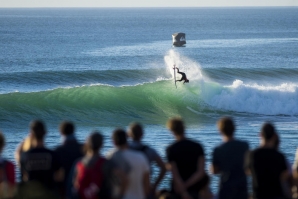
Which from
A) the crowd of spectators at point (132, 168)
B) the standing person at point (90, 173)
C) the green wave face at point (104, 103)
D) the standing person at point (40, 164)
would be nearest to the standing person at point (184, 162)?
the crowd of spectators at point (132, 168)

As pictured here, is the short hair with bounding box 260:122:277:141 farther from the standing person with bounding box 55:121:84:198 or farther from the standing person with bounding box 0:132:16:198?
the standing person with bounding box 0:132:16:198

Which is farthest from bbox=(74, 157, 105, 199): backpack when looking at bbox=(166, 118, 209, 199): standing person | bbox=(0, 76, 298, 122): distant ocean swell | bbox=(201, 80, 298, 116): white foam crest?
bbox=(201, 80, 298, 116): white foam crest

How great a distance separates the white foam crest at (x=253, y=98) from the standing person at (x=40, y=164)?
20985 millimetres

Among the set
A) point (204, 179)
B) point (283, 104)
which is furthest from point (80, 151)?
point (283, 104)

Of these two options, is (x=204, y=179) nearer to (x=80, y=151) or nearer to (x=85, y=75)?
(x=80, y=151)

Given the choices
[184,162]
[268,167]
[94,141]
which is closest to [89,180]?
[94,141]

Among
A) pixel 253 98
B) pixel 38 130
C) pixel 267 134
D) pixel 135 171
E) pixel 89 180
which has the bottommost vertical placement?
pixel 253 98

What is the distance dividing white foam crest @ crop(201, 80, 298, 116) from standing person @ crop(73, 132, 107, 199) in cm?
2100

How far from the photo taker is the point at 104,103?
28.0 meters

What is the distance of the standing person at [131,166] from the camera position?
21.5ft

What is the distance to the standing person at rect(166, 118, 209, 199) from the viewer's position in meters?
7.15

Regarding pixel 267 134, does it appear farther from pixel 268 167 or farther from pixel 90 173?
pixel 90 173

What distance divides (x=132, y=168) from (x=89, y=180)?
0.50 metres

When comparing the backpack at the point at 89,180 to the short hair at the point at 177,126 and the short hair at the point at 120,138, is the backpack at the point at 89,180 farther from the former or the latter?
the short hair at the point at 177,126
